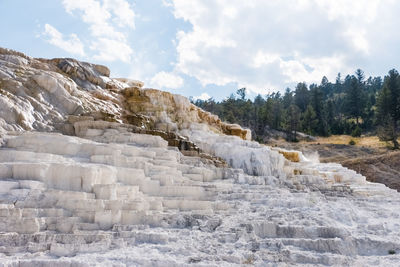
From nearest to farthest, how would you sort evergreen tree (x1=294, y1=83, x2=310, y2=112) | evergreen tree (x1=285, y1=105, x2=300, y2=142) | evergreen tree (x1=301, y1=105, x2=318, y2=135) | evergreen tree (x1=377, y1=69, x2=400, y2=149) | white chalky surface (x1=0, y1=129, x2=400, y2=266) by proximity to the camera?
white chalky surface (x1=0, y1=129, x2=400, y2=266)
evergreen tree (x1=377, y1=69, x2=400, y2=149)
evergreen tree (x1=285, y1=105, x2=300, y2=142)
evergreen tree (x1=301, y1=105, x2=318, y2=135)
evergreen tree (x1=294, y1=83, x2=310, y2=112)

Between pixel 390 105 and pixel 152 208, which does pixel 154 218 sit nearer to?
pixel 152 208

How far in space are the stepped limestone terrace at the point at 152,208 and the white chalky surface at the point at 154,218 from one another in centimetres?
2

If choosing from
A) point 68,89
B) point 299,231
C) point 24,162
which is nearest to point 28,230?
point 24,162

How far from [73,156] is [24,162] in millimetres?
1561

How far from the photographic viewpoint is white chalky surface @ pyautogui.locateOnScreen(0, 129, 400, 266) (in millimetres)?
5695

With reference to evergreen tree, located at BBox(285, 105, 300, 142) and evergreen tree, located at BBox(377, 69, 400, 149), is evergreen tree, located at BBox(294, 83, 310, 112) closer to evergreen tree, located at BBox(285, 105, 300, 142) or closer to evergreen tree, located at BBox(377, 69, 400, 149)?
evergreen tree, located at BBox(285, 105, 300, 142)

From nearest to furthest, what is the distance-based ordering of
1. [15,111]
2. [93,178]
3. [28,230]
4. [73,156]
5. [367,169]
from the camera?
[28,230], [93,178], [73,156], [15,111], [367,169]

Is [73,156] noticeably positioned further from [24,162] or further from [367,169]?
[367,169]

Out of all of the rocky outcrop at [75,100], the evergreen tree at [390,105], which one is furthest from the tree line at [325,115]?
the rocky outcrop at [75,100]

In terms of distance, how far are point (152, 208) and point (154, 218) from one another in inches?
23.2

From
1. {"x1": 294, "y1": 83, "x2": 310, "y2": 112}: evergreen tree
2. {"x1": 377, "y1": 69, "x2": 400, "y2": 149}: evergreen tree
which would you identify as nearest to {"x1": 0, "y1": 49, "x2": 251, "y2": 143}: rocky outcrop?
{"x1": 377, "y1": 69, "x2": 400, "y2": 149}: evergreen tree

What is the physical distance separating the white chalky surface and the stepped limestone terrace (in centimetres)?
2

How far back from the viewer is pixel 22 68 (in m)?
16.3

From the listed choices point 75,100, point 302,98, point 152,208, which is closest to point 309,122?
point 302,98
